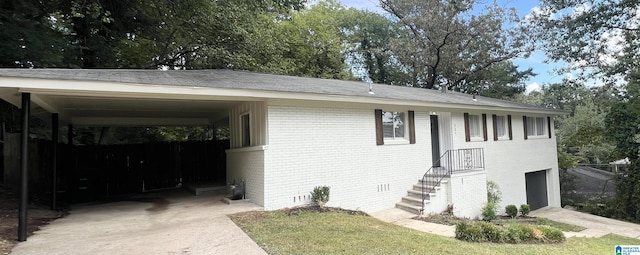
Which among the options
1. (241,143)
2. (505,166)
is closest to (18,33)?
(241,143)

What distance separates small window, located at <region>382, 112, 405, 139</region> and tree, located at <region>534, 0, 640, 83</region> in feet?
40.4

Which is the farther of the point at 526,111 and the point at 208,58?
the point at 208,58

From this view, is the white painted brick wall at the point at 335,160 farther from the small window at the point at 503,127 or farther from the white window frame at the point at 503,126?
the white window frame at the point at 503,126

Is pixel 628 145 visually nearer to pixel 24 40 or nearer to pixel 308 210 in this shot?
pixel 308 210

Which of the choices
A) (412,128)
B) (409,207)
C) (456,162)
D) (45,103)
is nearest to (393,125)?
(412,128)

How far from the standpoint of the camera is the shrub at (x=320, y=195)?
26.9ft

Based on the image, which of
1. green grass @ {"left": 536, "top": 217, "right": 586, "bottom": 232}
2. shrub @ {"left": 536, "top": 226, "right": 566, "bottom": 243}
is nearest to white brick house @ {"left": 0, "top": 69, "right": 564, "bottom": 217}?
green grass @ {"left": 536, "top": 217, "right": 586, "bottom": 232}

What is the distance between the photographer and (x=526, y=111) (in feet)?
47.3

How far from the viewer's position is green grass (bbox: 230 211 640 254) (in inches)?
194

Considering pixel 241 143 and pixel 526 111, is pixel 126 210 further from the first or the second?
pixel 526 111

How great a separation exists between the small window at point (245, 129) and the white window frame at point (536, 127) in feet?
40.8

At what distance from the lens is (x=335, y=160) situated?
8.90 m

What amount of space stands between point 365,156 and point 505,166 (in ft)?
24.1

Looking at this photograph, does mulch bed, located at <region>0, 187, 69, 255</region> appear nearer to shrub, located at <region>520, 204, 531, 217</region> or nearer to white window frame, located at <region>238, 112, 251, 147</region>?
white window frame, located at <region>238, 112, 251, 147</region>
